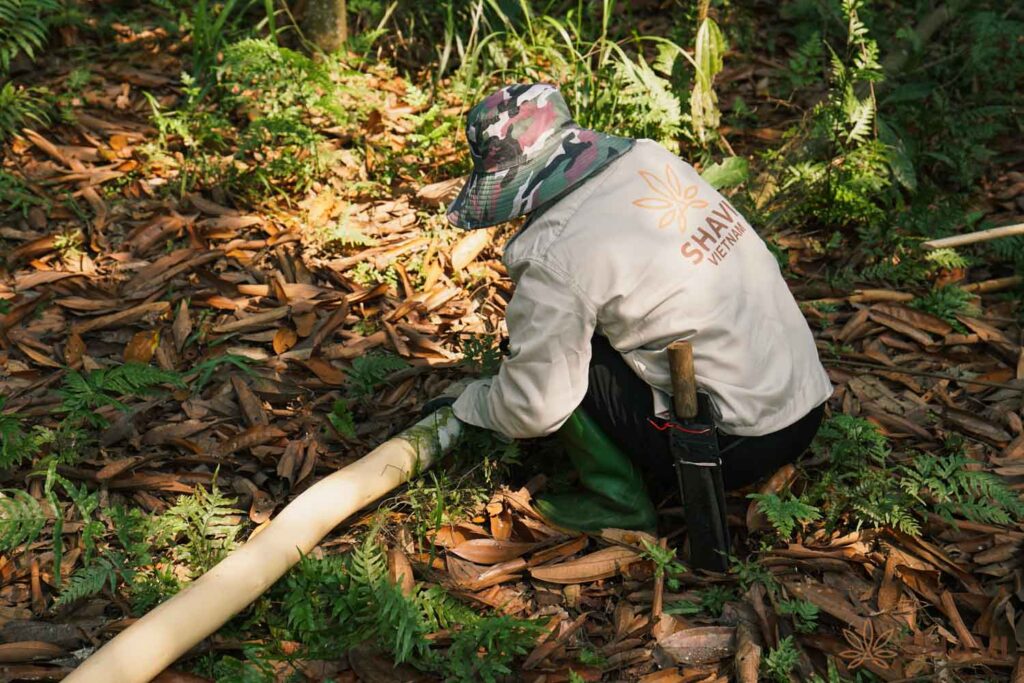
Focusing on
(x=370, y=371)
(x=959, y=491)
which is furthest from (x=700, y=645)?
(x=370, y=371)

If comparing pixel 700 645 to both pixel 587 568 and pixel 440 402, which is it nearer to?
pixel 587 568

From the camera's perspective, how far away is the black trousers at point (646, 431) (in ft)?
8.63

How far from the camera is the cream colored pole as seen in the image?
221cm

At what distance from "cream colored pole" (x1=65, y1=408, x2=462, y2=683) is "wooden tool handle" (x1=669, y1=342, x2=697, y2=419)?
77 cm

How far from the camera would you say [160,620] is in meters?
2.27

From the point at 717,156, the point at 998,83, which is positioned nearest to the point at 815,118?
the point at 717,156

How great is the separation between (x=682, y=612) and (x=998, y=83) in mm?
3497

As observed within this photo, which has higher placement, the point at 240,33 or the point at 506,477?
the point at 240,33

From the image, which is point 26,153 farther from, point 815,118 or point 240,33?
point 815,118

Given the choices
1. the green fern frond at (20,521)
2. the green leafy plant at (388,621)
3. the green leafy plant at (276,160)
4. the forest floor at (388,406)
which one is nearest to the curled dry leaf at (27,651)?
the forest floor at (388,406)

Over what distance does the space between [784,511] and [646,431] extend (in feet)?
1.44

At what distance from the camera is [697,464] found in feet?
8.30

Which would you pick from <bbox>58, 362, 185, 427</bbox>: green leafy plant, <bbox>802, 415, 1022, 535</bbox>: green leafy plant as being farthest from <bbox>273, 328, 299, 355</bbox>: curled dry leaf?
<bbox>802, 415, 1022, 535</bbox>: green leafy plant

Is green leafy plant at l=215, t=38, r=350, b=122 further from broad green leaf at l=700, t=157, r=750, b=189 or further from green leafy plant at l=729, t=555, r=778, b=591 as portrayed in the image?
green leafy plant at l=729, t=555, r=778, b=591
